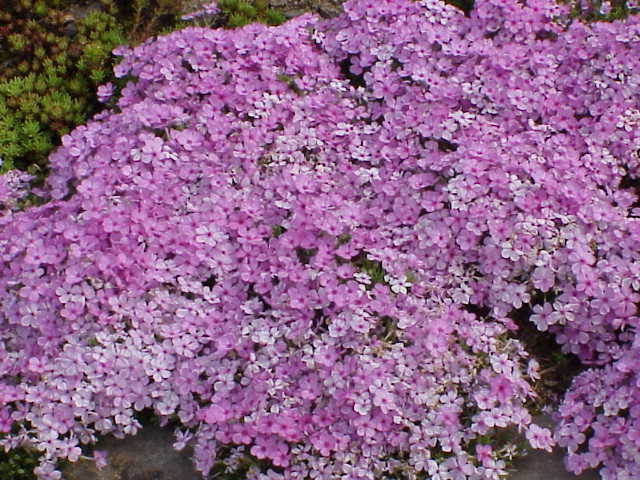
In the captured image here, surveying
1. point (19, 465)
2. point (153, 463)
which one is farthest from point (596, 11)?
point (19, 465)

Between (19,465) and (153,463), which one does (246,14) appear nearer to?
(153,463)

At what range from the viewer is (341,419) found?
4578mm

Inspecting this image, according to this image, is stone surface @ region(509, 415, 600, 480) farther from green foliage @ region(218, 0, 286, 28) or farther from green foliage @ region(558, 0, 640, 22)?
green foliage @ region(218, 0, 286, 28)

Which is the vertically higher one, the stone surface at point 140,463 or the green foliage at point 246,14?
the green foliage at point 246,14

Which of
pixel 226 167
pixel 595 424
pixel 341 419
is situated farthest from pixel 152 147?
pixel 595 424

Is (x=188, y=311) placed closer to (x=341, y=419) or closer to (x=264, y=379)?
(x=264, y=379)

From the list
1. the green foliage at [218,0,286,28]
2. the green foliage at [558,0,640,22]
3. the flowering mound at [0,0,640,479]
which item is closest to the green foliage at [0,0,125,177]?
the flowering mound at [0,0,640,479]

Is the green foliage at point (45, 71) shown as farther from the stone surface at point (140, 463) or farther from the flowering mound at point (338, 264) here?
the stone surface at point (140, 463)

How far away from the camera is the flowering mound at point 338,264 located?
4.56 meters

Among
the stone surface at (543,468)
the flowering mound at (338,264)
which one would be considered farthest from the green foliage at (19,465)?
the stone surface at (543,468)

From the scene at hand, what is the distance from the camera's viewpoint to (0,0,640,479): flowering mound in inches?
180

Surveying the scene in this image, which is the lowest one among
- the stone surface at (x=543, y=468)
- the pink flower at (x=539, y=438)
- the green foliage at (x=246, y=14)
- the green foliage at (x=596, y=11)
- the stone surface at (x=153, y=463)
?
the stone surface at (x=153, y=463)

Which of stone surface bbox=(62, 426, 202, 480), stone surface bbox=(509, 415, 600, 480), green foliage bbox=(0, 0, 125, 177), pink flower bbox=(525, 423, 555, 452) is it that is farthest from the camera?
green foliage bbox=(0, 0, 125, 177)

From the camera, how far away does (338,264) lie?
5055 mm
